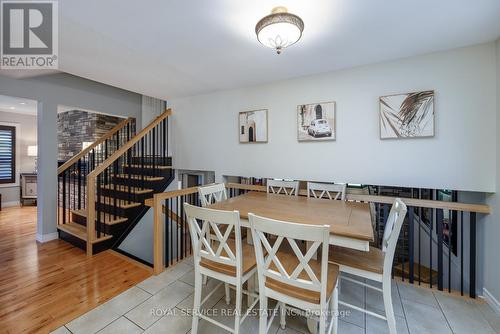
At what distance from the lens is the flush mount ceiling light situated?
1549mm

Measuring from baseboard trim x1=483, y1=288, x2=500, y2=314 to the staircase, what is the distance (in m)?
4.14

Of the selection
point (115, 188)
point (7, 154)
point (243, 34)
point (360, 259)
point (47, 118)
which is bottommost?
point (360, 259)

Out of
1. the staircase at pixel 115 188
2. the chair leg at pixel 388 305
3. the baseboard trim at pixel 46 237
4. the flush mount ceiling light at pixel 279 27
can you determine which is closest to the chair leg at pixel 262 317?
the chair leg at pixel 388 305

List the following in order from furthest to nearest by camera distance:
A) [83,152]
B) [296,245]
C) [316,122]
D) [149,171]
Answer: [149,171] < [83,152] < [316,122] < [296,245]

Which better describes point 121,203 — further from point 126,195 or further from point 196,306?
point 196,306

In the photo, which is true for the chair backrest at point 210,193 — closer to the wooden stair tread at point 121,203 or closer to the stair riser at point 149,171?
the wooden stair tread at point 121,203

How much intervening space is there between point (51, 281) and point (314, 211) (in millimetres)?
2791

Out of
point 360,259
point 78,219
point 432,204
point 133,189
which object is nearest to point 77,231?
point 78,219

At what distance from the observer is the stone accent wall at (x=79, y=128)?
498cm

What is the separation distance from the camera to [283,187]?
9.59 ft

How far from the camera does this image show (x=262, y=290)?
1375 millimetres

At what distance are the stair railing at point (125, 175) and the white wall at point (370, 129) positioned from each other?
861 millimetres

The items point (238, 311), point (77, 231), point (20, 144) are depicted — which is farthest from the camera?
point (20, 144)

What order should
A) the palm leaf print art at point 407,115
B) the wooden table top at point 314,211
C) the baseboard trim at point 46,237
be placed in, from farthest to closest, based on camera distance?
the baseboard trim at point 46,237 → the palm leaf print art at point 407,115 → the wooden table top at point 314,211
